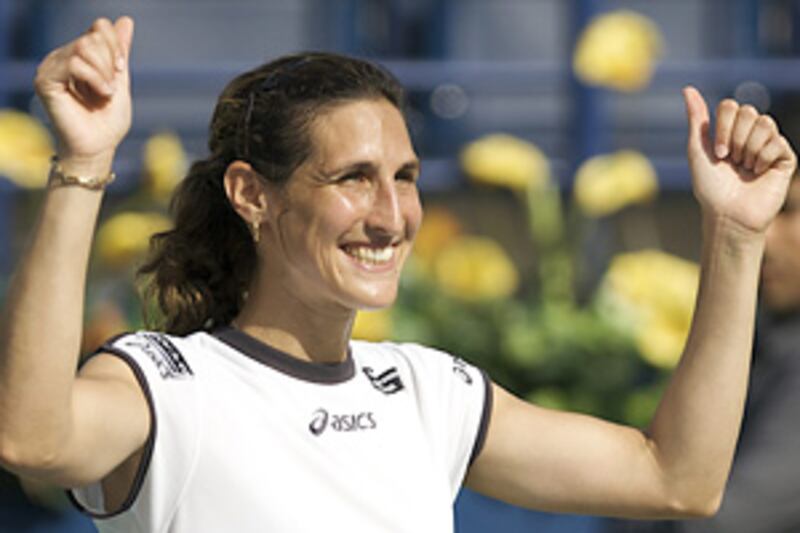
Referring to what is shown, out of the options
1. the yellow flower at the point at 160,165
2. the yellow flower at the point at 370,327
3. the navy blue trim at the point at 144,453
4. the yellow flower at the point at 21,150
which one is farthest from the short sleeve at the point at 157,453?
the yellow flower at the point at 21,150

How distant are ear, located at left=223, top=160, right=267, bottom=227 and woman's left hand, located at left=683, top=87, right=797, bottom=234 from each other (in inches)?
23.3

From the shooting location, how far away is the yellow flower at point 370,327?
4598 mm

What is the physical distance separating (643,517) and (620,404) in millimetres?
2257

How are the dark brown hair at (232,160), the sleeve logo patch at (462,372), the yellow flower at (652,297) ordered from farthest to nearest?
1. the yellow flower at (652,297)
2. the sleeve logo patch at (462,372)
3. the dark brown hair at (232,160)

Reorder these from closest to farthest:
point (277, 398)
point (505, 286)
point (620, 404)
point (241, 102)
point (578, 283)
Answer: point (277, 398), point (241, 102), point (620, 404), point (505, 286), point (578, 283)


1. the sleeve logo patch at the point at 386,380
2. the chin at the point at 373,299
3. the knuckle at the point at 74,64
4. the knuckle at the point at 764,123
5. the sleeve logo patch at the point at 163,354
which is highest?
the knuckle at the point at 74,64

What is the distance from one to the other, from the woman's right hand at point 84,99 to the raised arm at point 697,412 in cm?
77

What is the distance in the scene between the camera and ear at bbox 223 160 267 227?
2.45m

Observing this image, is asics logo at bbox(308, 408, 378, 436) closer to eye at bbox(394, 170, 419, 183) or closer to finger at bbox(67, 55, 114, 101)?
eye at bbox(394, 170, 419, 183)

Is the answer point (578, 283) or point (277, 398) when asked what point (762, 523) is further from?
point (578, 283)

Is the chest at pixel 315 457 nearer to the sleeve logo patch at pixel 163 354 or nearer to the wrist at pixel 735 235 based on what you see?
the sleeve logo patch at pixel 163 354

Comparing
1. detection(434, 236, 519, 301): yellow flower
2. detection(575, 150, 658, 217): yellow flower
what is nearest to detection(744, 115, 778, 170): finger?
detection(434, 236, 519, 301): yellow flower

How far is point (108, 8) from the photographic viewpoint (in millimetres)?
8180

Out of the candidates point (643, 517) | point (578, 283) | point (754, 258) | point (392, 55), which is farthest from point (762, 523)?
point (392, 55)
